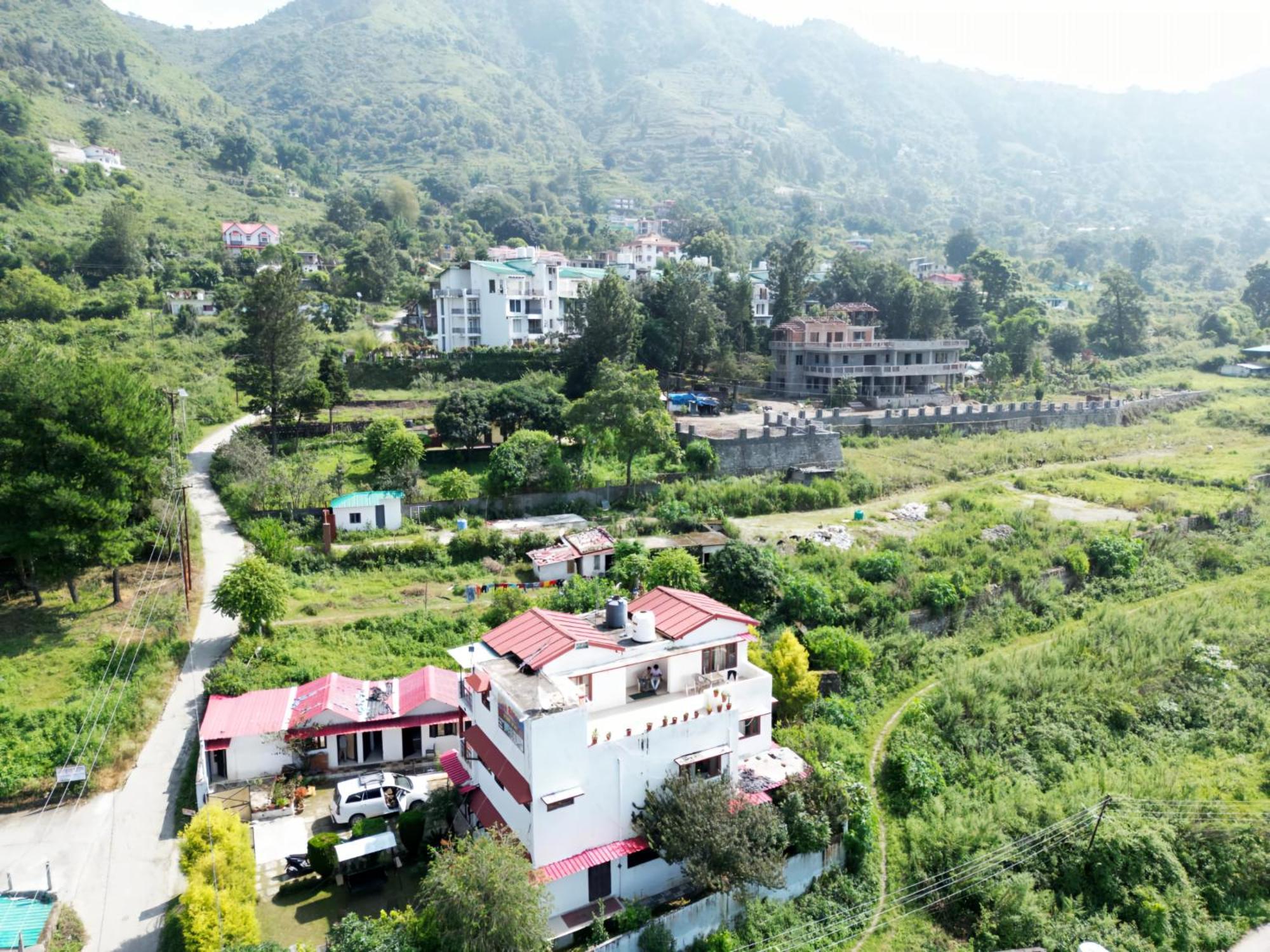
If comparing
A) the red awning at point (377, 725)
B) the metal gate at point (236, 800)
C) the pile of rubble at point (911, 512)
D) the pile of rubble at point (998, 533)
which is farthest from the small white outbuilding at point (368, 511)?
the pile of rubble at point (998, 533)

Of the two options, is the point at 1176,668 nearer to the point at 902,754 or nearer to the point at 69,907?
the point at 902,754

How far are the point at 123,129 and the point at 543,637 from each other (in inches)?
3837

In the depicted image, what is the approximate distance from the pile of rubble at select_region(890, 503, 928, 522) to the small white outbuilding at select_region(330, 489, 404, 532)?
712 inches

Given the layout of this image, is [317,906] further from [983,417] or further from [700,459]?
[983,417]

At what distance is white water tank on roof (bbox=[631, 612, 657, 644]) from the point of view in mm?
16734

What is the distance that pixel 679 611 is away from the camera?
17.5 metres

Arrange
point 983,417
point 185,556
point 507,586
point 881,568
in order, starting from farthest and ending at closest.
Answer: point 983,417 < point 881,568 < point 507,586 < point 185,556

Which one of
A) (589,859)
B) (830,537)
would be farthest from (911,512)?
(589,859)

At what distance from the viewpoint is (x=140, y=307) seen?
52219mm

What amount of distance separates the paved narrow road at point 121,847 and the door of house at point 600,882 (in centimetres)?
675

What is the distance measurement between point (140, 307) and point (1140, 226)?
504 feet

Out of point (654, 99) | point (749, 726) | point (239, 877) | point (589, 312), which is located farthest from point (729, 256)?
point (654, 99)

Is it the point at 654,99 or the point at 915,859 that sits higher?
the point at 654,99

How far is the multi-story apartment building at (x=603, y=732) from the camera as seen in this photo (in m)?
14.1
